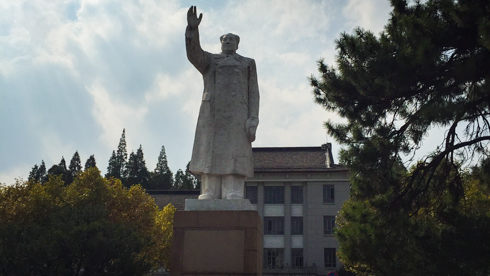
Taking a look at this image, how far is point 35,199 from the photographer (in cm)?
2166

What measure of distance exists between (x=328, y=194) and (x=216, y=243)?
27.8 metres

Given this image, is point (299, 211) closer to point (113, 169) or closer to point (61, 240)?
point (61, 240)

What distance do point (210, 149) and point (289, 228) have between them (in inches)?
1057

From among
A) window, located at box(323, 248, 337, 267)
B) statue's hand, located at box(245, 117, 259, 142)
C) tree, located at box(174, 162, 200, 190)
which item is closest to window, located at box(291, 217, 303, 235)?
window, located at box(323, 248, 337, 267)

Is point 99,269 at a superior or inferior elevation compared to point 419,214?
inferior

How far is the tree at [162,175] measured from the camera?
2231 inches

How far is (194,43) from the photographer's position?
7.67 m

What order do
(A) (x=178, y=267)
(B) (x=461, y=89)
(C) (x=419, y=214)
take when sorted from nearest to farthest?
1. (A) (x=178, y=267)
2. (B) (x=461, y=89)
3. (C) (x=419, y=214)

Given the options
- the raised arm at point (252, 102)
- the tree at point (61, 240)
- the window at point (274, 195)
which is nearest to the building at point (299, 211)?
the window at point (274, 195)

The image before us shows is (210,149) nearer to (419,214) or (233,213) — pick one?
(233,213)

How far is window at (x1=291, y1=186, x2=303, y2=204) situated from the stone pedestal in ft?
90.1

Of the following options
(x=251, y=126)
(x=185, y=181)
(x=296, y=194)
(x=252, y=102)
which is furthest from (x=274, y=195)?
(x=251, y=126)

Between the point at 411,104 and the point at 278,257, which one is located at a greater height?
the point at 411,104

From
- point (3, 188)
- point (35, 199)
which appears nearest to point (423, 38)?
point (35, 199)
